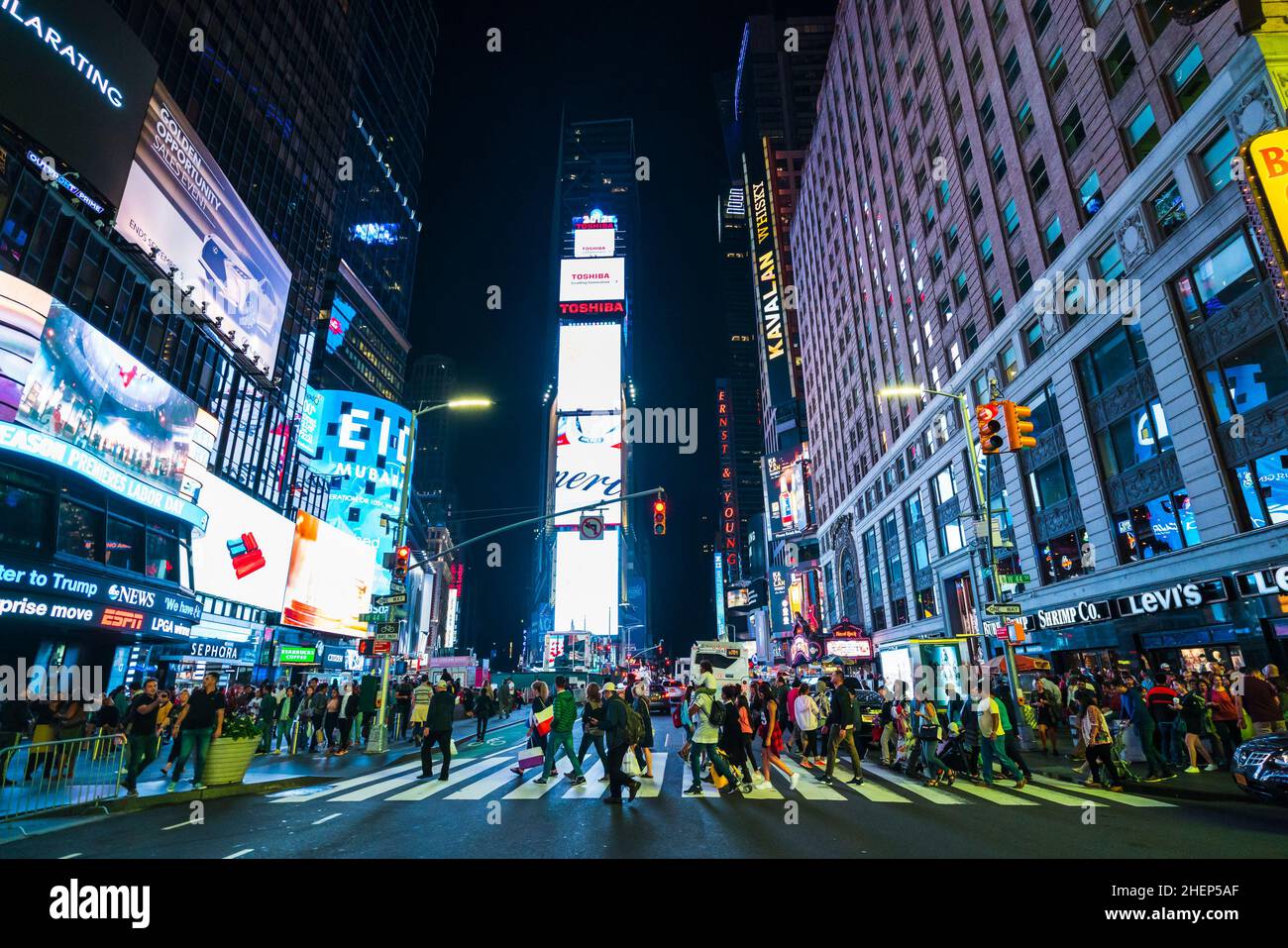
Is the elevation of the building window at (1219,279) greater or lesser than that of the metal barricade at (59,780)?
greater

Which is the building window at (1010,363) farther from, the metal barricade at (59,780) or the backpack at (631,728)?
the metal barricade at (59,780)

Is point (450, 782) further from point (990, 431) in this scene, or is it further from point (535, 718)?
point (990, 431)

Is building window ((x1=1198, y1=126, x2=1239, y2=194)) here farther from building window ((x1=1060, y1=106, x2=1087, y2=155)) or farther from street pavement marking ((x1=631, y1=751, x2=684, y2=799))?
street pavement marking ((x1=631, y1=751, x2=684, y2=799))

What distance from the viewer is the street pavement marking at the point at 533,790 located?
10.8m

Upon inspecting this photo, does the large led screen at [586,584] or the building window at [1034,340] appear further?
the large led screen at [586,584]

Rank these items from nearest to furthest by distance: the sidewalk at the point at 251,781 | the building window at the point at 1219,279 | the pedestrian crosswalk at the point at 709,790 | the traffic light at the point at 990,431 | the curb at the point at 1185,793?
the sidewalk at the point at 251,781, the curb at the point at 1185,793, the pedestrian crosswalk at the point at 709,790, the traffic light at the point at 990,431, the building window at the point at 1219,279

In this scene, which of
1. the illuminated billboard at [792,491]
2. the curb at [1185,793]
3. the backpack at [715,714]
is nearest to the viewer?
the curb at [1185,793]

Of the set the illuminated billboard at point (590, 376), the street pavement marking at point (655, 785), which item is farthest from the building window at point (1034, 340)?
the illuminated billboard at point (590, 376)

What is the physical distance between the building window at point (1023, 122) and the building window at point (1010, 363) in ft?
31.2

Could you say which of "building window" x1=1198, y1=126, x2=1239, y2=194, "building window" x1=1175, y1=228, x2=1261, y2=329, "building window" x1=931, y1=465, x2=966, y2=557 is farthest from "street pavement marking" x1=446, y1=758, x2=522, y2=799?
"building window" x1=931, y1=465, x2=966, y2=557

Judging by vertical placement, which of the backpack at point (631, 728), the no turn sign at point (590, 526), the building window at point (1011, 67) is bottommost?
the backpack at point (631, 728)

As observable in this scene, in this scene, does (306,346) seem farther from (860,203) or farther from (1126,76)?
(1126,76)

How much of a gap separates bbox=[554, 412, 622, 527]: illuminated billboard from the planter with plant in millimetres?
117634

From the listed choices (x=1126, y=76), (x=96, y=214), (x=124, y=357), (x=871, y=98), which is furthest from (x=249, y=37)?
(x=1126, y=76)
